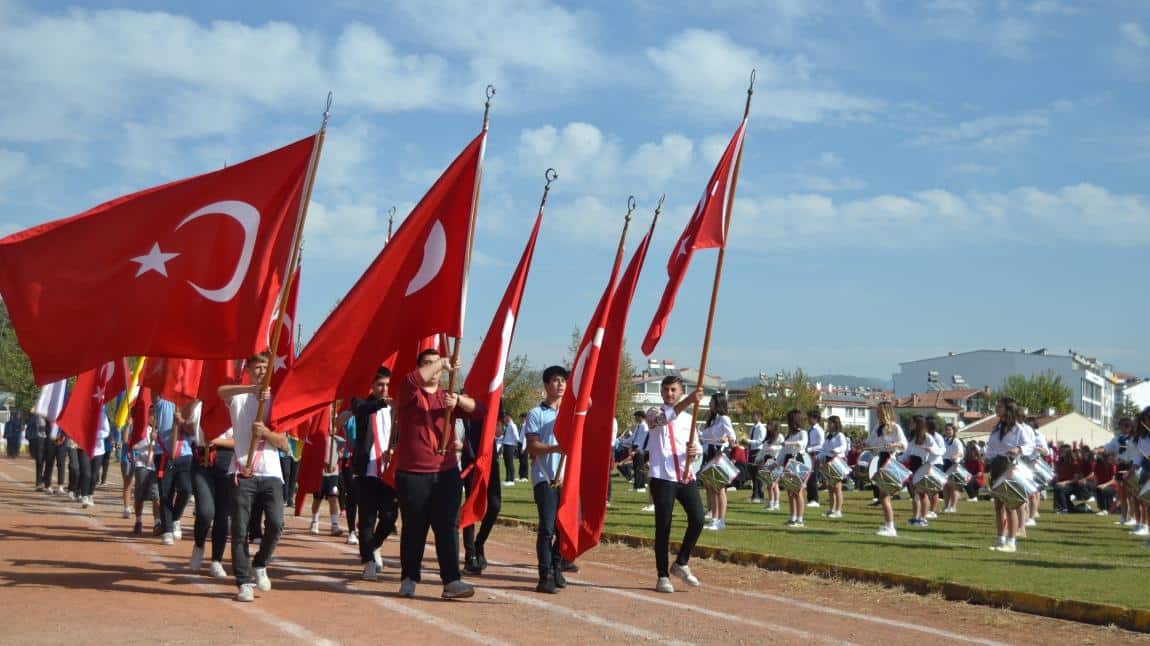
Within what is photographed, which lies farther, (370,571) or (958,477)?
(958,477)

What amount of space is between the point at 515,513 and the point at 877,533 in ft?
21.0

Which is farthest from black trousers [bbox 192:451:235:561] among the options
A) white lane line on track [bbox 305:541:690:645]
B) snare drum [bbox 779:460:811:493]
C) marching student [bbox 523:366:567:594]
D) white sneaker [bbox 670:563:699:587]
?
snare drum [bbox 779:460:811:493]

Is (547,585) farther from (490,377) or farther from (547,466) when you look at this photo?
(490,377)

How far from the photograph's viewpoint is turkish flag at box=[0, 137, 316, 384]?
32.7ft

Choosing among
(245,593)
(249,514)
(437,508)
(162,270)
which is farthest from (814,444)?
(162,270)

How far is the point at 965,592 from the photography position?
11.8 metres

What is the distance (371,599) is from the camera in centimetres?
1082

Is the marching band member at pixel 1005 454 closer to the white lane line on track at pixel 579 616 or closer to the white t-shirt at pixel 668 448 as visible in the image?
the white t-shirt at pixel 668 448

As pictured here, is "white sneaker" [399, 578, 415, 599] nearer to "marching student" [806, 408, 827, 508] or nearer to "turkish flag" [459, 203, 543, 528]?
"turkish flag" [459, 203, 543, 528]

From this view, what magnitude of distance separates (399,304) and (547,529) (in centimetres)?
264

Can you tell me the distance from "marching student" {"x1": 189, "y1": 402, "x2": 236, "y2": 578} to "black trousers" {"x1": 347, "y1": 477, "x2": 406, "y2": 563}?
53.1 inches

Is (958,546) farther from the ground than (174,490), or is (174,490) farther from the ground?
(174,490)

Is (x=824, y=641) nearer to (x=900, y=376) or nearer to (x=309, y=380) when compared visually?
(x=309, y=380)

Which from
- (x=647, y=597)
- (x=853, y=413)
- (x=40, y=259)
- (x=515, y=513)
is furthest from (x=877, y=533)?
(x=853, y=413)
